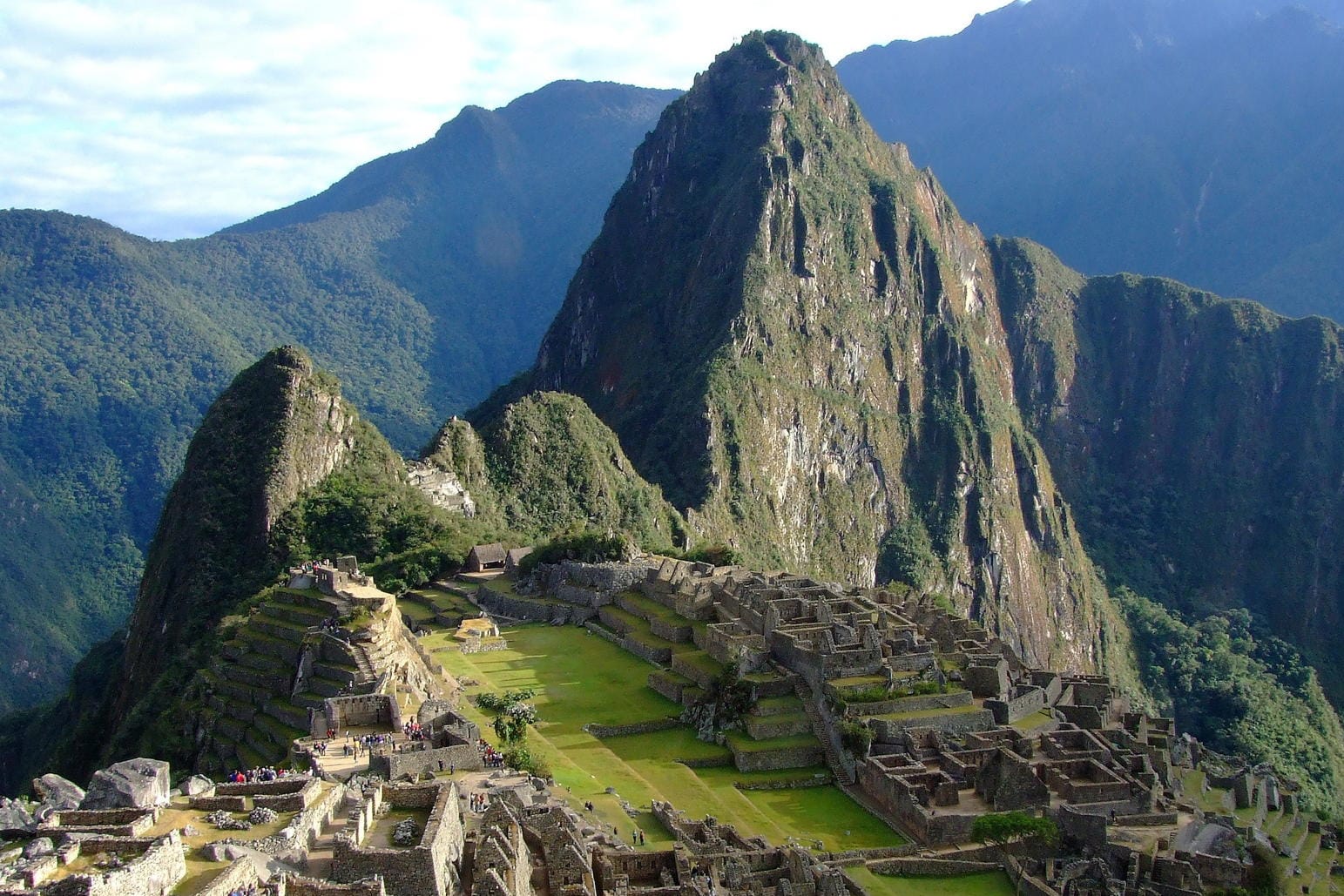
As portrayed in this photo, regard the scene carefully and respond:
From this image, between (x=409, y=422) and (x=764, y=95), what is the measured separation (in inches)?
2225

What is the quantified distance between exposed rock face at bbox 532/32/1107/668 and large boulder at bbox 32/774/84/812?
96.7m

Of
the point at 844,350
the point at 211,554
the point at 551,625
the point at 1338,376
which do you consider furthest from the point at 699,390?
the point at 1338,376

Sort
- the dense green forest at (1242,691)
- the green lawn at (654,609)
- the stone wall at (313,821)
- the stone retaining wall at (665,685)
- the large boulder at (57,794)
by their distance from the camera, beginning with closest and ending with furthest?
1. the stone wall at (313,821)
2. the large boulder at (57,794)
3. the stone retaining wall at (665,685)
4. the green lawn at (654,609)
5. the dense green forest at (1242,691)

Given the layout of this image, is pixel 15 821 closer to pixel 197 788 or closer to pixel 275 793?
pixel 275 793

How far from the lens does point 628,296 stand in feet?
521

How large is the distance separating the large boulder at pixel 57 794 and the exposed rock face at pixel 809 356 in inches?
3806

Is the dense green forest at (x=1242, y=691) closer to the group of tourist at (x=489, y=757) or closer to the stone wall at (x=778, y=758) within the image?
the stone wall at (x=778, y=758)

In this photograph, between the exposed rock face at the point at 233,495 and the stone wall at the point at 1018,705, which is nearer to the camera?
the stone wall at the point at 1018,705

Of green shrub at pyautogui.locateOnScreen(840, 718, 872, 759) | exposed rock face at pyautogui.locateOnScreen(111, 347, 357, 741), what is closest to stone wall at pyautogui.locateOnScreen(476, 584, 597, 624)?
exposed rock face at pyautogui.locateOnScreen(111, 347, 357, 741)

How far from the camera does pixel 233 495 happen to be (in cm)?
7575

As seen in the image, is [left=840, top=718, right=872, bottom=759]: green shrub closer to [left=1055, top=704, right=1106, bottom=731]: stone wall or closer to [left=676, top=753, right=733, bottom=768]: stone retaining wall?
[left=676, top=753, right=733, bottom=768]: stone retaining wall

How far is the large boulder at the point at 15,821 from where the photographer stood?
1798cm

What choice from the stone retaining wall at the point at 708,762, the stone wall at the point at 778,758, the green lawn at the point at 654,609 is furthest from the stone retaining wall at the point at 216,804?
the green lawn at the point at 654,609

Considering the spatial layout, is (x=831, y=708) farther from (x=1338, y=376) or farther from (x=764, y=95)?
(x=1338, y=376)
